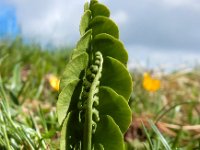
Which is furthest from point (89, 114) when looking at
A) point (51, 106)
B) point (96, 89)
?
point (51, 106)

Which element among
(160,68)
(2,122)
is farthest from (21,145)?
(160,68)

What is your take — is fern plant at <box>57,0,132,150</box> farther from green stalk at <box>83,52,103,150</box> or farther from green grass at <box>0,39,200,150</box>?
green grass at <box>0,39,200,150</box>

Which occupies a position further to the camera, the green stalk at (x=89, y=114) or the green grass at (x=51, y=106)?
the green grass at (x=51, y=106)

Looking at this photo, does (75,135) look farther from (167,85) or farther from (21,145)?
(167,85)

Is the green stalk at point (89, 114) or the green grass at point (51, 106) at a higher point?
the green stalk at point (89, 114)

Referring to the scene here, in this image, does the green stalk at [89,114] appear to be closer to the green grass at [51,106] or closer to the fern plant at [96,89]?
the fern plant at [96,89]

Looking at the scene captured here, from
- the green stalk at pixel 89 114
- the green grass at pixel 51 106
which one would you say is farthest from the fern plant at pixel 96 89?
the green grass at pixel 51 106
